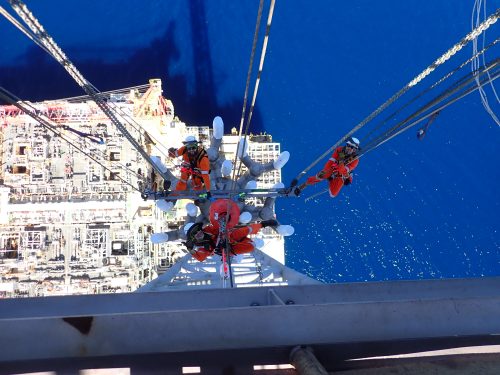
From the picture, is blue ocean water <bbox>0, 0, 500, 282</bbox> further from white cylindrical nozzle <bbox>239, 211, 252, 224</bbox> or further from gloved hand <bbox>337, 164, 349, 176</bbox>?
white cylindrical nozzle <bbox>239, 211, 252, 224</bbox>

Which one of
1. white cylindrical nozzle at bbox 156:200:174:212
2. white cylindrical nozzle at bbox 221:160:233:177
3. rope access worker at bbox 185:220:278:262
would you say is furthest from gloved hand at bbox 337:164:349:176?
white cylindrical nozzle at bbox 156:200:174:212

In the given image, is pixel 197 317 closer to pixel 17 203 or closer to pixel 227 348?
pixel 227 348

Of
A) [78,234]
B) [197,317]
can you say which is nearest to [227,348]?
[197,317]

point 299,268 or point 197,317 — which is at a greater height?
point 197,317

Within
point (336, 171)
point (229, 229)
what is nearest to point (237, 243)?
point (229, 229)

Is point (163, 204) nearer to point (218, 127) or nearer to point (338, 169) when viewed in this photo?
point (218, 127)

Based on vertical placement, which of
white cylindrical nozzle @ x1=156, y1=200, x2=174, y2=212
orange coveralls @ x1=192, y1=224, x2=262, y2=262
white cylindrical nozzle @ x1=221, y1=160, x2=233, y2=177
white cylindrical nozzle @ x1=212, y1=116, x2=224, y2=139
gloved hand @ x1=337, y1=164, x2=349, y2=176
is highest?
white cylindrical nozzle @ x1=212, y1=116, x2=224, y2=139

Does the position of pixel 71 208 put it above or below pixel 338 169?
below
